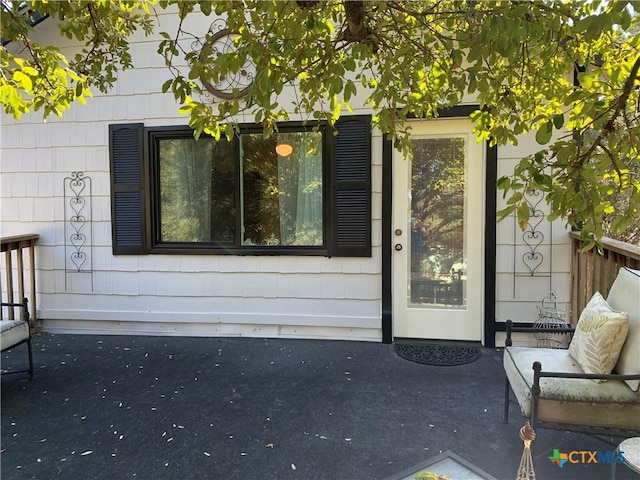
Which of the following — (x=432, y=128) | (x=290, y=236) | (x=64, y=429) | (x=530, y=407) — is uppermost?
(x=432, y=128)

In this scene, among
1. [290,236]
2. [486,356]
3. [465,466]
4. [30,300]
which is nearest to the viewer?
[465,466]

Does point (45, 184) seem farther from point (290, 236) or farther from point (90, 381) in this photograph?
point (290, 236)

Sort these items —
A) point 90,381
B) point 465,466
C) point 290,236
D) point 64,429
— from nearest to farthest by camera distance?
point 465,466
point 64,429
point 90,381
point 290,236

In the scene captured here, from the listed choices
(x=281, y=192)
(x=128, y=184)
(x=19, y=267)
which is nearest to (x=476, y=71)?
(x=281, y=192)

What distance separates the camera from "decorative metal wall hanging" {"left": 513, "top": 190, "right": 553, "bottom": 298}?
137 inches

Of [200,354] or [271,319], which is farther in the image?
[271,319]

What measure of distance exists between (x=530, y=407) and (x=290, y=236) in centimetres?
249

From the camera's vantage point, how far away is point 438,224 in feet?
12.0

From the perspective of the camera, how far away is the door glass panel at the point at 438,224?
11.9 ft

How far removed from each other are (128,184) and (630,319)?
12.8ft

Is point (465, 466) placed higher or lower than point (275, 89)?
lower

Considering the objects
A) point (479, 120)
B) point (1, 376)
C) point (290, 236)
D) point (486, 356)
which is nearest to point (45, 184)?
point (1, 376)

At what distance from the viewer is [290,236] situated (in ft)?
12.8

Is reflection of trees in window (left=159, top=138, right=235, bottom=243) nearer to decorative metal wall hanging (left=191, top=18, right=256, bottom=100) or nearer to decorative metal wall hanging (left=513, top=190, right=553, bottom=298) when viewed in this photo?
decorative metal wall hanging (left=191, top=18, right=256, bottom=100)
